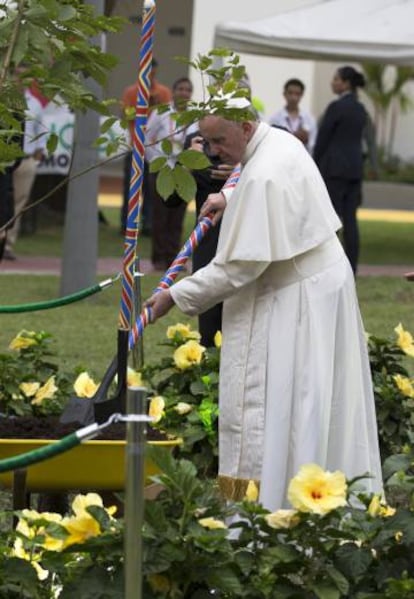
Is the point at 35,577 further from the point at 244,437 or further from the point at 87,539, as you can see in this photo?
the point at 244,437

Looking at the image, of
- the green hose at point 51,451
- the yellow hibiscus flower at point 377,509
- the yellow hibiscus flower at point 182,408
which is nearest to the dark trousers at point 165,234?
the yellow hibiscus flower at point 182,408

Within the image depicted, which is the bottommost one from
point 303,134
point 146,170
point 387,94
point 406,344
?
point 406,344

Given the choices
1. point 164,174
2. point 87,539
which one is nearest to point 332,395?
point 164,174

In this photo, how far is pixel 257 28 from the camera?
16.3 meters

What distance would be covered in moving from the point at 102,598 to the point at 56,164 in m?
16.2

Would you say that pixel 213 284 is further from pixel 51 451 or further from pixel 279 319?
pixel 51 451

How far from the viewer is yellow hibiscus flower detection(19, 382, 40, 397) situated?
6.90m

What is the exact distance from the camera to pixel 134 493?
149 inches

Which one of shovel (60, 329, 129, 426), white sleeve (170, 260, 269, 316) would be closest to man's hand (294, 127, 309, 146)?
shovel (60, 329, 129, 426)

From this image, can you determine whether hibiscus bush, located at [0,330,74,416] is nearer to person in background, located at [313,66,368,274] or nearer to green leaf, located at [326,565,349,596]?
green leaf, located at [326,565,349,596]

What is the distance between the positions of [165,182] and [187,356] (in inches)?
67.4

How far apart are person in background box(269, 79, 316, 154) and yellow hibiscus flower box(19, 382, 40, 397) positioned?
11.3m

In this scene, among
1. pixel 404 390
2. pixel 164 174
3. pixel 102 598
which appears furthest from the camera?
pixel 404 390

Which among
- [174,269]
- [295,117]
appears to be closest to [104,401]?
[174,269]
